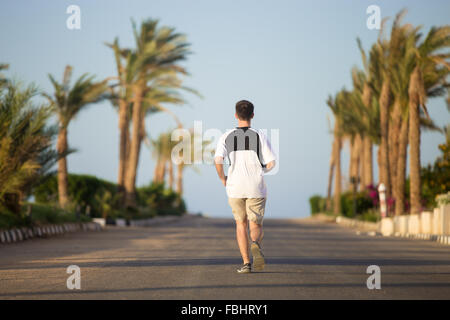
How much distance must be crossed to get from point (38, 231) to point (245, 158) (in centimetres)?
1299

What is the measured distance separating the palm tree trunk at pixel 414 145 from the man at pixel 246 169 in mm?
21852

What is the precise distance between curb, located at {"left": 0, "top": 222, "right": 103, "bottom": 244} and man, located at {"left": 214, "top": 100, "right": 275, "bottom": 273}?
1043 cm

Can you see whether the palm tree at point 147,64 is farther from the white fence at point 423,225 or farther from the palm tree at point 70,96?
the white fence at point 423,225

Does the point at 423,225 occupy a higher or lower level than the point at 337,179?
lower

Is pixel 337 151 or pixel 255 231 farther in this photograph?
pixel 337 151

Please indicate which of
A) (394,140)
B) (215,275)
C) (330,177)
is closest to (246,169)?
(215,275)

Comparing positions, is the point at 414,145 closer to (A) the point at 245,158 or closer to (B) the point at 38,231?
(B) the point at 38,231

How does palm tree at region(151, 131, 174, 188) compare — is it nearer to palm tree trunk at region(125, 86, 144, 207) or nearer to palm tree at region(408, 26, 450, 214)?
palm tree trunk at region(125, 86, 144, 207)

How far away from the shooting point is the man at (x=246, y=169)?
9.91m

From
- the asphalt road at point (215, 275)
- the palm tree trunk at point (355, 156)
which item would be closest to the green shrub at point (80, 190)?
the asphalt road at point (215, 275)

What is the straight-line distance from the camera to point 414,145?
3059 centimetres

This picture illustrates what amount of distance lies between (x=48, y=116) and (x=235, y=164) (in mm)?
12587

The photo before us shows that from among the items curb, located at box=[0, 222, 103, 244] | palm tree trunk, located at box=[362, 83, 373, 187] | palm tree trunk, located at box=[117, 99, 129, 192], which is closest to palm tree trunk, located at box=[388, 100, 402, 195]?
palm tree trunk, located at box=[362, 83, 373, 187]

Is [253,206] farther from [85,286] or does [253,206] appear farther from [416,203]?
[416,203]
